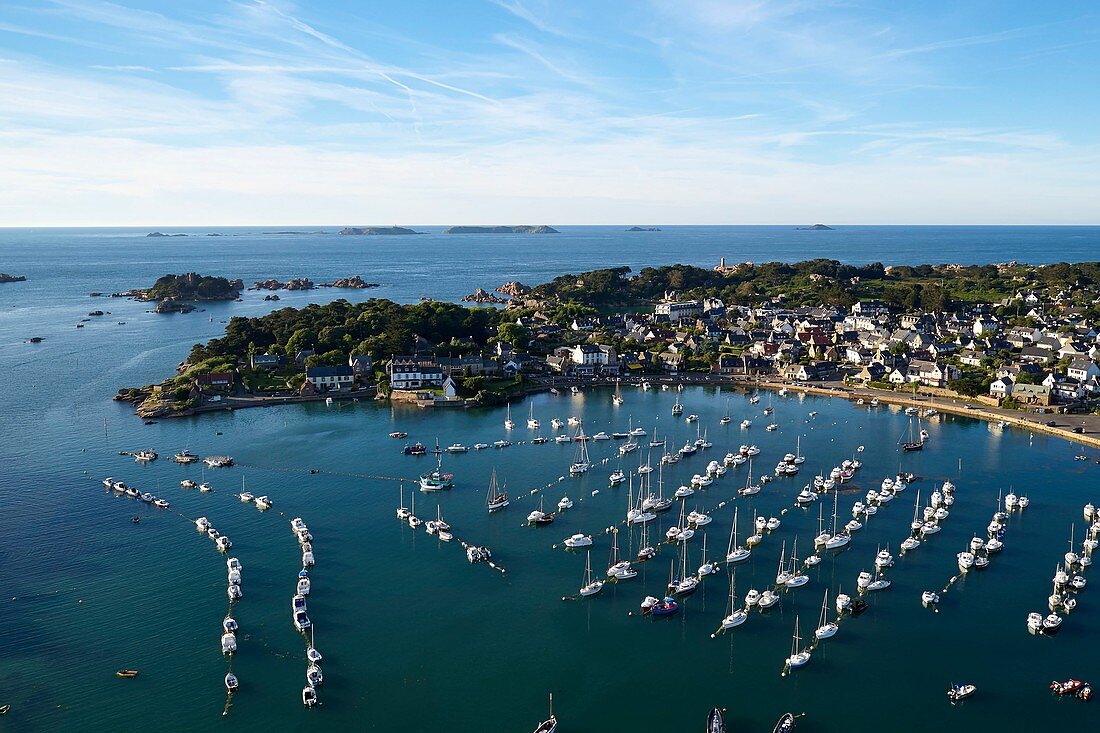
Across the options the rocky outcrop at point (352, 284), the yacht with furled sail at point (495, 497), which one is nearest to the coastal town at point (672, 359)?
the yacht with furled sail at point (495, 497)

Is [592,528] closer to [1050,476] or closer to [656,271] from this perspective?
[1050,476]

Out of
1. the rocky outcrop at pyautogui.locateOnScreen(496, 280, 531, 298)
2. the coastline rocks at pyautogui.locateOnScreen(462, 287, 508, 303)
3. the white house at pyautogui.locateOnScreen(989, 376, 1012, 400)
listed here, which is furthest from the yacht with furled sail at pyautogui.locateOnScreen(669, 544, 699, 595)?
the coastline rocks at pyautogui.locateOnScreen(462, 287, 508, 303)

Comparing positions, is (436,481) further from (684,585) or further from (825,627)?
(825,627)

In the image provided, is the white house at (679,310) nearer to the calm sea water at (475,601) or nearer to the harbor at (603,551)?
the harbor at (603,551)

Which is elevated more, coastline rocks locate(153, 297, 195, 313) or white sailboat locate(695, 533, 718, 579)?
coastline rocks locate(153, 297, 195, 313)

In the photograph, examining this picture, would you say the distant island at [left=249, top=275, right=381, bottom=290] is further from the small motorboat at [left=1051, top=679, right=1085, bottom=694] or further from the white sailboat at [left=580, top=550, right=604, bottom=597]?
the small motorboat at [left=1051, top=679, right=1085, bottom=694]

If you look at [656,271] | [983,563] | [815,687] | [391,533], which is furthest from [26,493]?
[656,271]

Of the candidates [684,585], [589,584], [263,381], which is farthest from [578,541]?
[263,381]
